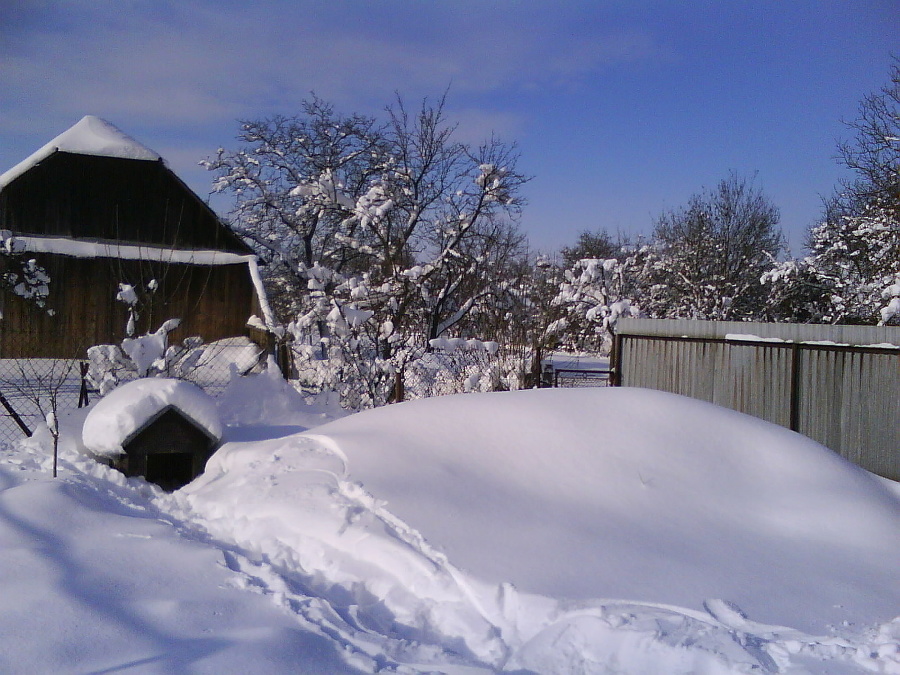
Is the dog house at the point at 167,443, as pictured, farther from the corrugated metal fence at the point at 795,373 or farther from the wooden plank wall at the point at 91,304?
the wooden plank wall at the point at 91,304

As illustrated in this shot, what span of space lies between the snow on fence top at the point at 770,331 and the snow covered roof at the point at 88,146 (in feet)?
41.5

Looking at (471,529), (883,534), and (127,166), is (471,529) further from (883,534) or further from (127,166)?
(127,166)

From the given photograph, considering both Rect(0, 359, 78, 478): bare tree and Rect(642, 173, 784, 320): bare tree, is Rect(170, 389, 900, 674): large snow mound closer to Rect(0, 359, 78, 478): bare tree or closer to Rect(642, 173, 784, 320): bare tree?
Rect(0, 359, 78, 478): bare tree

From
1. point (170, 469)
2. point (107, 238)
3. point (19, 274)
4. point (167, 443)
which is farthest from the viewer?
point (107, 238)

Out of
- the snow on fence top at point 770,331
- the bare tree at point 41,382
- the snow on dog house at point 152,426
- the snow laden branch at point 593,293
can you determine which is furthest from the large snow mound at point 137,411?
the snow laden branch at point 593,293

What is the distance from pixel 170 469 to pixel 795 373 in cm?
749

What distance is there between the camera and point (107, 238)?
51.4ft

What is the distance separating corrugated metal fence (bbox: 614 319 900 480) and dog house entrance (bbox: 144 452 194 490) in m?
6.04

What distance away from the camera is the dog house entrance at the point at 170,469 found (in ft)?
20.9

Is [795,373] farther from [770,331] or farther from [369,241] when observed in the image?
[369,241]

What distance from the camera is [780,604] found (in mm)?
3359

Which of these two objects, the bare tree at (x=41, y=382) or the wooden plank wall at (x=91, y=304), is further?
the wooden plank wall at (x=91, y=304)

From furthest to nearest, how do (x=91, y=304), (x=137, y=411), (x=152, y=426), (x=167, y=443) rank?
(x=91, y=304)
(x=167, y=443)
(x=152, y=426)
(x=137, y=411)

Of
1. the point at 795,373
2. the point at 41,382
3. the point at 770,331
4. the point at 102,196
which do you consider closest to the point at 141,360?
the point at 41,382
